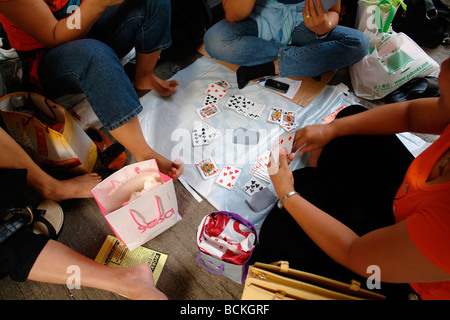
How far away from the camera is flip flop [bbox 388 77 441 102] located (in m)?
1.87

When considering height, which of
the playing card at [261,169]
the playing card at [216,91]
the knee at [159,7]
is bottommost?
the playing card at [261,169]

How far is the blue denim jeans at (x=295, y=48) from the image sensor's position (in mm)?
1906

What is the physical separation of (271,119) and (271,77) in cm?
46

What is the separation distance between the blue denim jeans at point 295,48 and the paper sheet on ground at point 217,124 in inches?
7.8

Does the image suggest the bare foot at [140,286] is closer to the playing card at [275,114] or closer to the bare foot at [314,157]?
the bare foot at [314,157]

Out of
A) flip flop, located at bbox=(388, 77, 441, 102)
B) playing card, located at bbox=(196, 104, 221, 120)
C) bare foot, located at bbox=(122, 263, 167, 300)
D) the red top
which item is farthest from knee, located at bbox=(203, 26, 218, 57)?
bare foot, located at bbox=(122, 263, 167, 300)

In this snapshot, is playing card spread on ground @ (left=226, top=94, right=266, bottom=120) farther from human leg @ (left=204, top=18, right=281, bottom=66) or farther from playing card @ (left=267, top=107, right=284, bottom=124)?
human leg @ (left=204, top=18, right=281, bottom=66)

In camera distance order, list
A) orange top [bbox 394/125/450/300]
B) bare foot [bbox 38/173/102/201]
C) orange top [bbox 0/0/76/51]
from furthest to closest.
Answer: bare foot [bbox 38/173/102/201]
orange top [bbox 0/0/76/51]
orange top [bbox 394/125/450/300]

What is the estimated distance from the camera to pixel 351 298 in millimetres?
878

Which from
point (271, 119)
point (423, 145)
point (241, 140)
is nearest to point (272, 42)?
point (271, 119)

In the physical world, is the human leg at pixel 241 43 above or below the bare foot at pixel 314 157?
above

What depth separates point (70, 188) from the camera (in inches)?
58.0

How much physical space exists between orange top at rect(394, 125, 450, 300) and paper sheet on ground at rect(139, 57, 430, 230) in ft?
2.62

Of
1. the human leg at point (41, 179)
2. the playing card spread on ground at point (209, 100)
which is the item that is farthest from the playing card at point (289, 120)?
the human leg at point (41, 179)
